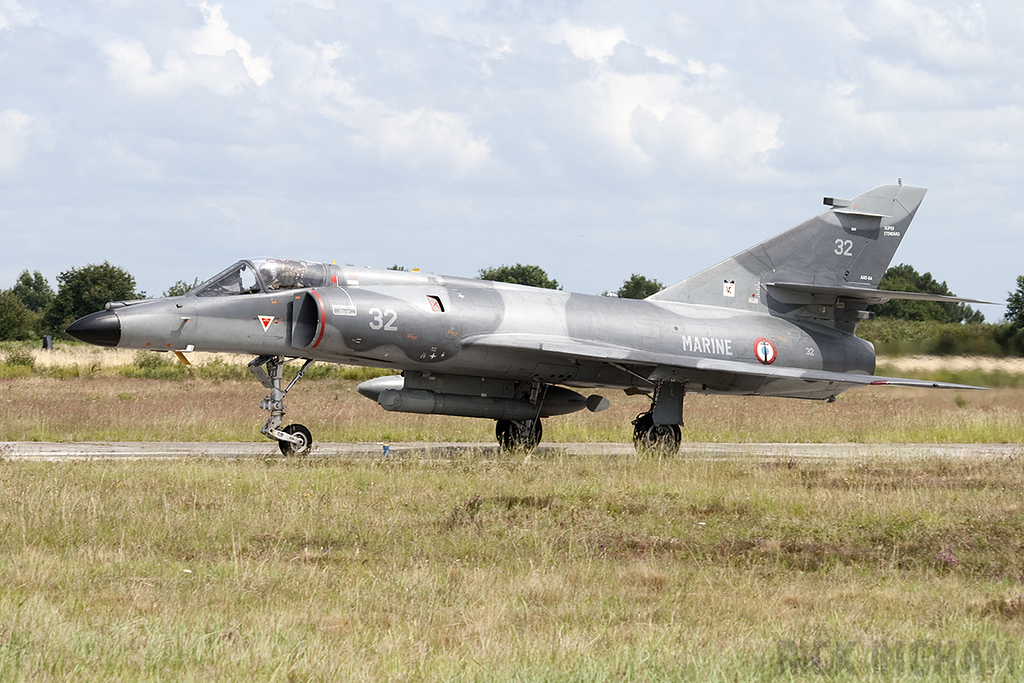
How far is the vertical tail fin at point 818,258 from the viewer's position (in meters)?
19.5

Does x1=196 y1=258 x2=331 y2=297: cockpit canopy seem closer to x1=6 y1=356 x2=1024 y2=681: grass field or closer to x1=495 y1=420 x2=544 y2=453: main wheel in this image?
x1=6 y1=356 x2=1024 y2=681: grass field

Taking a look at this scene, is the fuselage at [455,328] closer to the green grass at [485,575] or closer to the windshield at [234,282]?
the windshield at [234,282]

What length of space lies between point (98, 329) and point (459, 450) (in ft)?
20.3

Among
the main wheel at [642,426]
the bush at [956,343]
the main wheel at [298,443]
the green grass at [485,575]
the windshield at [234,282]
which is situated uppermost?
the windshield at [234,282]

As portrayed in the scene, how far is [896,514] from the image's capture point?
1038cm

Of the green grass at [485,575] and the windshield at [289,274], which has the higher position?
the windshield at [289,274]

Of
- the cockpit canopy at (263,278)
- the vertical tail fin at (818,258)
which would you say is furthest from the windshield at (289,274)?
the vertical tail fin at (818,258)

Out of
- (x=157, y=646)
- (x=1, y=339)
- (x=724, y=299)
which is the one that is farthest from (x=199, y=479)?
(x=1, y=339)

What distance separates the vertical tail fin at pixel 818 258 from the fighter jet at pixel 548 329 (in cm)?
3

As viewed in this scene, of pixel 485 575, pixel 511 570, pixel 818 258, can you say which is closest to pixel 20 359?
pixel 818 258

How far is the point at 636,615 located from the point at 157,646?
279 cm

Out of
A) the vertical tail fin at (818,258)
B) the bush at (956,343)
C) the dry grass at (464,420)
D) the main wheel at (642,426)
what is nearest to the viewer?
the main wheel at (642,426)

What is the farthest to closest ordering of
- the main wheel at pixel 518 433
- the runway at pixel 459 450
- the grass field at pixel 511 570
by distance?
the main wheel at pixel 518 433
the runway at pixel 459 450
the grass field at pixel 511 570

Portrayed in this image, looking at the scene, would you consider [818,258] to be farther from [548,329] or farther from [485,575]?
[485,575]
